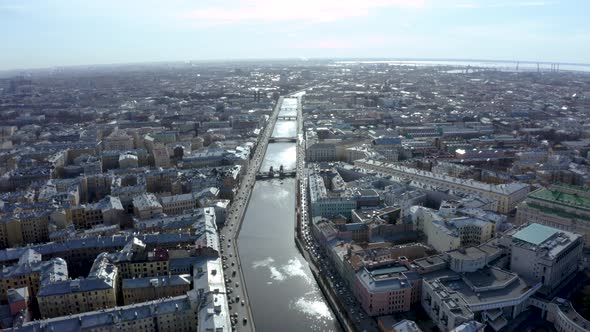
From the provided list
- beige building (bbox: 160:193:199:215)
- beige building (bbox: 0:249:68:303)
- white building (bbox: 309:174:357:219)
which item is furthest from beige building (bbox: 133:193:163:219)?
white building (bbox: 309:174:357:219)

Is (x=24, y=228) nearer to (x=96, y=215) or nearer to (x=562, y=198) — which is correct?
(x=96, y=215)

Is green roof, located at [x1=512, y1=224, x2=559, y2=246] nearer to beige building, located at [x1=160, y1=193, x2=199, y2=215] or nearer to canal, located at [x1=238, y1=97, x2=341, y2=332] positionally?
canal, located at [x1=238, y1=97, x2=341, y2=332]

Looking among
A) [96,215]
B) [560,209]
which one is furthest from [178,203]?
[560,209]

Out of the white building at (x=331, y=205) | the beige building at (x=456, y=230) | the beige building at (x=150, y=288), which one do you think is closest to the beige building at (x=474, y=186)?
the beige building at (x=456, y=230)

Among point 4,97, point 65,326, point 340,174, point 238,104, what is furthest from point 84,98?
point 65,326

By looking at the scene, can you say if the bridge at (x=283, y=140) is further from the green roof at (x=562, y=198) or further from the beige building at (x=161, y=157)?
the green roof at (x=562, y=198)

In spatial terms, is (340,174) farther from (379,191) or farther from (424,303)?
(424,303)

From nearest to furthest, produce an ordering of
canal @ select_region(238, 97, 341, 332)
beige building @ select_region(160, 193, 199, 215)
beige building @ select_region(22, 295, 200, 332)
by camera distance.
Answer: beige building @ select_region(22, 295, 200, 332)
canal @ select_region(238, 97, 341, 332)
beige building @ select_region(160, 193, 199, 215)
